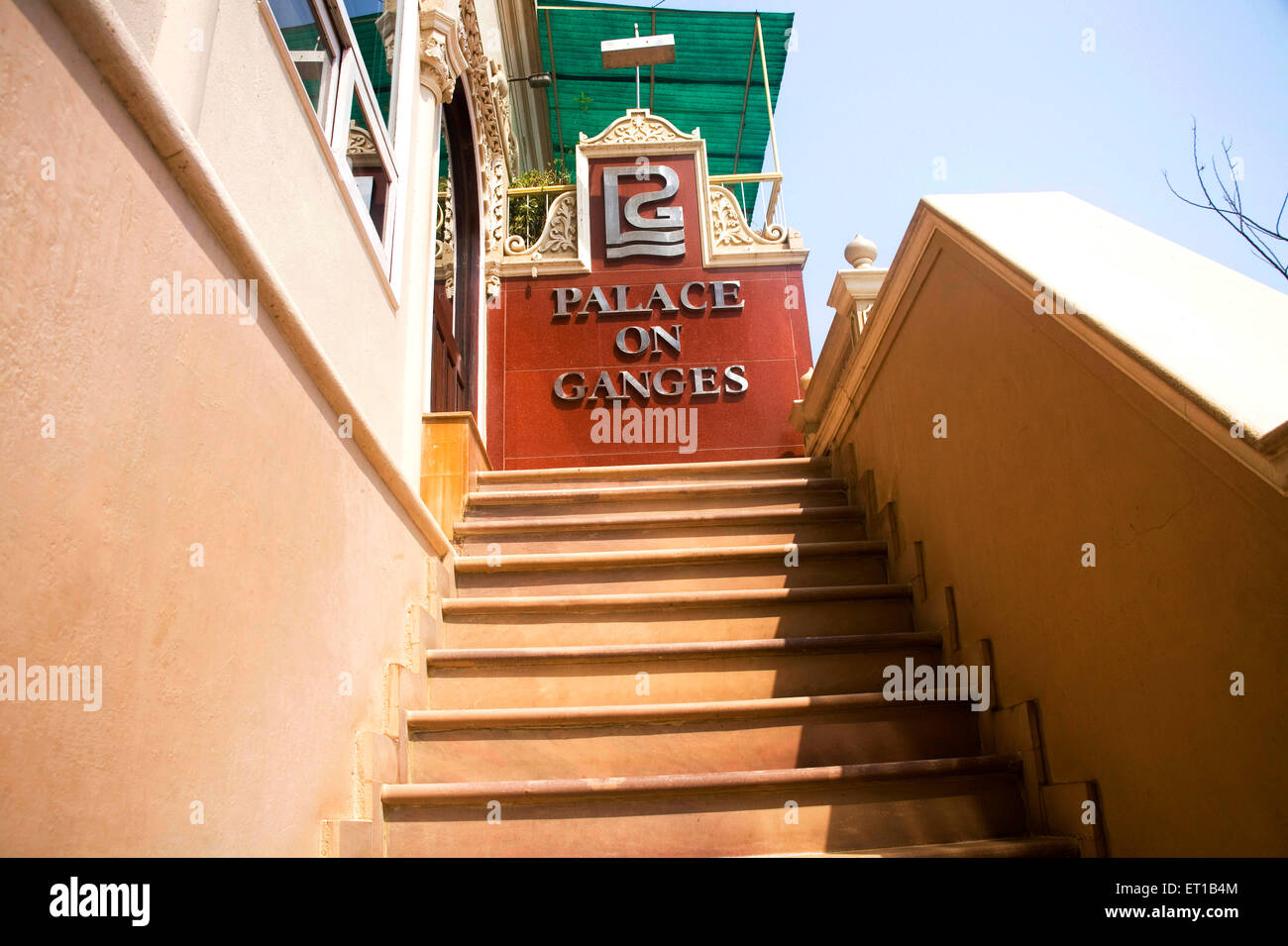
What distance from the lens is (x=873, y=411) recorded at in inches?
143

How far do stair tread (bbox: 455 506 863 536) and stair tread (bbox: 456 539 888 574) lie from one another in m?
0.28

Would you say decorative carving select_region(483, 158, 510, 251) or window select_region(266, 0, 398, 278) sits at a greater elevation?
decorative carving select_region(483, 158, 510, 251)

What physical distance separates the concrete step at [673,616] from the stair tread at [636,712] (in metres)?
0.49

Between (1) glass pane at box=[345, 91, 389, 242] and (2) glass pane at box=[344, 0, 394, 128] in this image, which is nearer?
(1) glass pane at box=[345, 91, 389, 242]

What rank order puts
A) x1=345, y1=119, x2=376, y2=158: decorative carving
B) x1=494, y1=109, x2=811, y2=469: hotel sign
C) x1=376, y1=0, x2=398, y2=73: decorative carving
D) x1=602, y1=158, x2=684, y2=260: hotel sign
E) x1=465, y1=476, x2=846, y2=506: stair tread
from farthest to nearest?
x1=602, y1=158, x2=684, y2=260: hotel sign → x1=494, y1=109, x2=811, y2=469: hotel sign → x1=465, y1=476, x2=846, y2=506: stair tread → x1=376, y1=0, x2=398, y2=73: decorative carving → x1=345, y1=119, x2=376, y2=158: decorative carving

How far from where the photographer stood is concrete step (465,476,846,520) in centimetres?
392

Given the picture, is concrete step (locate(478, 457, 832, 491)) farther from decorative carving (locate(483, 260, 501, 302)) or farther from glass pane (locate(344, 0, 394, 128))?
decorative carving (locate(483, 260, 501, 302))

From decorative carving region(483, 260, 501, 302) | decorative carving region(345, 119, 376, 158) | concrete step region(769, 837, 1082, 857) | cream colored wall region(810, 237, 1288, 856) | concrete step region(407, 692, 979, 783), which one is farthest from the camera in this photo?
decorative carving region(483, 260, 501, 302)

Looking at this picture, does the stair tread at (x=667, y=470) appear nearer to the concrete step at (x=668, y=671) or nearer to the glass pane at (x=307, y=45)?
the concrete step at (x=668, y=671)

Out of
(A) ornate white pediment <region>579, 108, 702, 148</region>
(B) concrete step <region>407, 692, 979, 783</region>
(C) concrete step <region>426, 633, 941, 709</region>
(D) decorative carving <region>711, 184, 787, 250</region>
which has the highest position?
(A) ornate white pediment <region>579, 108, 702, 148</region>

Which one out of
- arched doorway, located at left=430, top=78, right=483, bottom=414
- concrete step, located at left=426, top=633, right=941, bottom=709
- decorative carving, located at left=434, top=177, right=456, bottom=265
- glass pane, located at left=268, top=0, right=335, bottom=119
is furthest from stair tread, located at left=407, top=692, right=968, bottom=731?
decorative carving, located at left=434, top=177, right=456, bottom=265

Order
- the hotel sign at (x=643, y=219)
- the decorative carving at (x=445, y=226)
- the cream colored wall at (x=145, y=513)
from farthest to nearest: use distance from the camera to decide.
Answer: the hotel sign at (x=643, y=219)
the decorative carving at (x=445, y=226)
the cream colored wall at (x=145, y=513)

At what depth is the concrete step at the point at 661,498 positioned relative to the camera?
3.92 m

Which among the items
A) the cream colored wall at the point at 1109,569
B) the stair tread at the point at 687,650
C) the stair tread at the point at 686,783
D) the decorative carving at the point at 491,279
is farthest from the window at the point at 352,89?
the decorative carving at the point at 491,279
